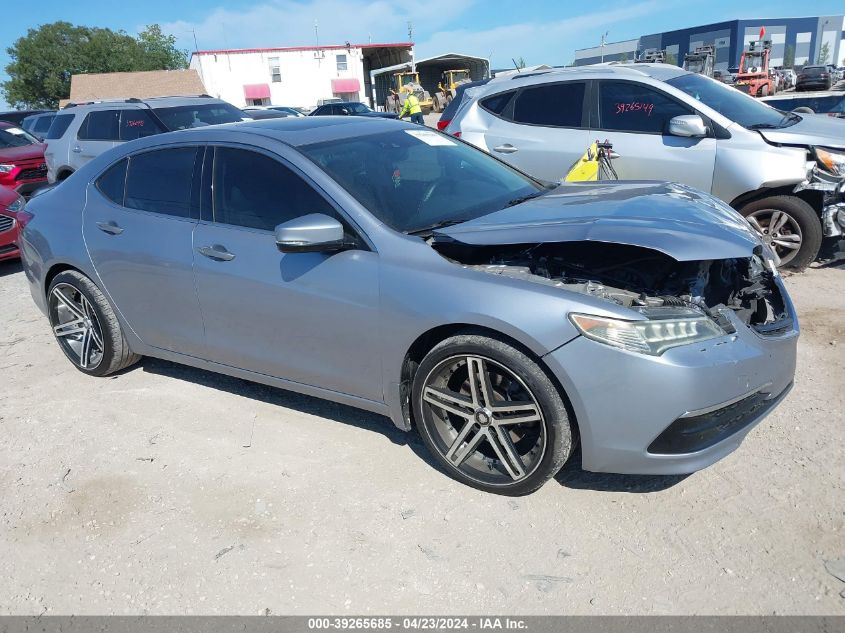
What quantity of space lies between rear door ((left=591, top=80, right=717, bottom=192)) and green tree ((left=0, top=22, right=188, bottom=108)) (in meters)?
68.0

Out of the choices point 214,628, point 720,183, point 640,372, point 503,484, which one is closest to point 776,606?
point 640,372

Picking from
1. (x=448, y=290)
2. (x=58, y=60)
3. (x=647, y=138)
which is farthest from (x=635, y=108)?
(x=58, y=60)

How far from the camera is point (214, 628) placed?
8.32 feet

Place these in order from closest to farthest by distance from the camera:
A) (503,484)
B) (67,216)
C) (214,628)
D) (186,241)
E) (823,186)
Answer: (214,628), (503,484), (186,241), (67,216), (823,186)

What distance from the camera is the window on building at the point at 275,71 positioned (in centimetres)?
5378

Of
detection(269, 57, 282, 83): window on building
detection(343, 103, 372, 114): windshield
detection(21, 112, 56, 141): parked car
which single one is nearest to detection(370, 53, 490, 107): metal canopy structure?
detection(269, 57, 282, 83): window on building

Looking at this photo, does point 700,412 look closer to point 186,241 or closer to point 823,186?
point 186,241

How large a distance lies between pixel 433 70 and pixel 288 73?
12.3 m

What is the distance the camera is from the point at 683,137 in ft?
19.7

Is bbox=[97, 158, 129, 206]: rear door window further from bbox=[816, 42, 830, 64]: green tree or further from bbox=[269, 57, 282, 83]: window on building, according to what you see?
bbox=[816, 42, 830, 64]: green tree

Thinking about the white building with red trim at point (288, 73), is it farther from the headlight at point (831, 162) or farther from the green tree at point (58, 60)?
the headlight at point (831, 162)

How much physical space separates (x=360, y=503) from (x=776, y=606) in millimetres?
1751

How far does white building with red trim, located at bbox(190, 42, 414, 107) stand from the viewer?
5272 centimetres

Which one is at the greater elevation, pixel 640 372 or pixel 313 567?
pixel 640 372
